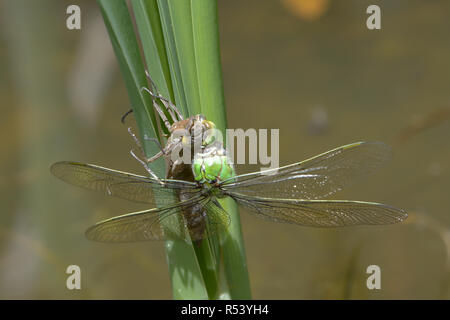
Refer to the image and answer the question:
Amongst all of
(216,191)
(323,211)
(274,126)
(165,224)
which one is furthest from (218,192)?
(274,126)

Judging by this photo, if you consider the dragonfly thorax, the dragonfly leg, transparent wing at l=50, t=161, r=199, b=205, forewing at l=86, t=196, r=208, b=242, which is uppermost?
the dragonfly leg

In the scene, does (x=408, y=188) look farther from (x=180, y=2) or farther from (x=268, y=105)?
(x=180, y=2)

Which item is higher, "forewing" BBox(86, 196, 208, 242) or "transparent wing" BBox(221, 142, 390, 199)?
"transparent wing" BBox(221, 142, 390, 199)

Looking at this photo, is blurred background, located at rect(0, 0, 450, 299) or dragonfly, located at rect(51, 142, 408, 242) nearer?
dragonfly, located at rect(51, 142, 408, 242)

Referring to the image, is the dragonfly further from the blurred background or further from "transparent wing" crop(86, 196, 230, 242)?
the blurred background

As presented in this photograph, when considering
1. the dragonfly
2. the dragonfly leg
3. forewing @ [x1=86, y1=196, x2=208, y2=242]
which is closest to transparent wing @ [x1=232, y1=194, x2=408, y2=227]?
the dragonfly

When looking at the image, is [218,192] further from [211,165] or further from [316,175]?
[316,175]

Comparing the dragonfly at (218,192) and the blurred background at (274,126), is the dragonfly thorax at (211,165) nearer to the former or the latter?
the dragonfly at (218,192)

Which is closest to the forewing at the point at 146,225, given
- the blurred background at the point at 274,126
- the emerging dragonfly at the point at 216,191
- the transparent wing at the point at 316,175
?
the emerging dragonfly at the point at 216,191
